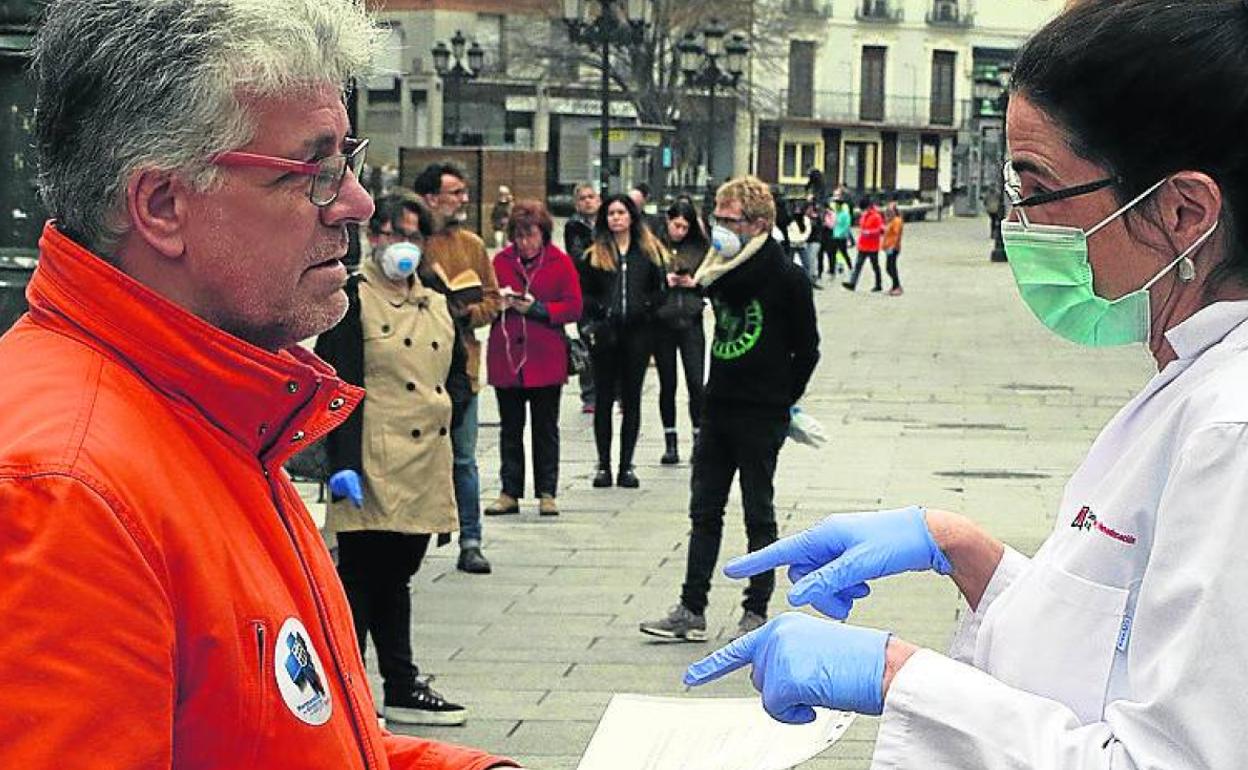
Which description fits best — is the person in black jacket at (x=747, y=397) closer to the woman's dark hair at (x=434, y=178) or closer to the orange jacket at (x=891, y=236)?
the woman's dark hair at (x=434, y=178)

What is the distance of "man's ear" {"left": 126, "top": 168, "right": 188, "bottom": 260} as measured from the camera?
6.45ft

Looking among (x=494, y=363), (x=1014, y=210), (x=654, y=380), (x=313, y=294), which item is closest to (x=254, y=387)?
(x=313, y=294)

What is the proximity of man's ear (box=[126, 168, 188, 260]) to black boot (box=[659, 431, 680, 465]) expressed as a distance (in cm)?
1049

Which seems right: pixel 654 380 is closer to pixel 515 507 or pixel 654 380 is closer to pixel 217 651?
pixel 515 507

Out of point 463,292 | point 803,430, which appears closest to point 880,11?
point 463,292

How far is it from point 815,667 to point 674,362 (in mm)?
10114

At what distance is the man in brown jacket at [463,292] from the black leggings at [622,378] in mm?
2081

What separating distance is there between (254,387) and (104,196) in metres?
0.25

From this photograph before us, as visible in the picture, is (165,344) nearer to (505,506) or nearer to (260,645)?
(260,645)

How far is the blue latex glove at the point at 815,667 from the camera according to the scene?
84.0 inches

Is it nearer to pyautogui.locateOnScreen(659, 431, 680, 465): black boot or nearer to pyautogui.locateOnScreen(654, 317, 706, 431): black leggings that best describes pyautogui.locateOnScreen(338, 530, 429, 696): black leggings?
pyautogui.locateOnScreen(654, 317, 706, 431): black leggings

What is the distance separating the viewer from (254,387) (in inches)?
78.8

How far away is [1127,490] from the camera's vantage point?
2064 millimetres

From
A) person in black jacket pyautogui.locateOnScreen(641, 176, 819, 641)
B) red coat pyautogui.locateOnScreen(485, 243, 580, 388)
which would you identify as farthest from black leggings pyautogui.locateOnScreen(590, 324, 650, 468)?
person in black jacket pyautogui.locateOnScreen(641, 176, 819, 641)
